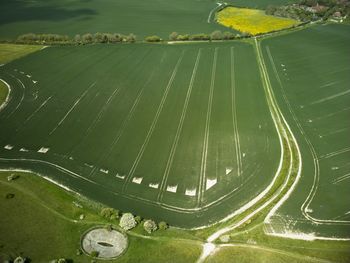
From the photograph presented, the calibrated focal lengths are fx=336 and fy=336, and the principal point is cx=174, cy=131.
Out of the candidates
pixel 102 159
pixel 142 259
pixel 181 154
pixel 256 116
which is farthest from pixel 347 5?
pixel 142 259

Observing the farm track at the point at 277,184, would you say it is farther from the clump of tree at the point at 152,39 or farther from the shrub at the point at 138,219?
the clump of tree at the point at 152,39

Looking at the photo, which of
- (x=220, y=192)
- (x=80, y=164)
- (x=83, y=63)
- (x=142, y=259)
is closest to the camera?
A: (x=142, y=259)

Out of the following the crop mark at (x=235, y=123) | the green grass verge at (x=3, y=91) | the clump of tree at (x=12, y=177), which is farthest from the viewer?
the green grass verge at (x=3, y=91)

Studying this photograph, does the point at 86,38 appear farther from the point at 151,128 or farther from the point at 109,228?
the point at 109,228

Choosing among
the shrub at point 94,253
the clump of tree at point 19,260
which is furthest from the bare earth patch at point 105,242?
the clump of tree at point 19,260

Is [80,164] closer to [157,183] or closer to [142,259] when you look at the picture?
[157,183]

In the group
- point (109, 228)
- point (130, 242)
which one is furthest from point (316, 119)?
point (109, 228)

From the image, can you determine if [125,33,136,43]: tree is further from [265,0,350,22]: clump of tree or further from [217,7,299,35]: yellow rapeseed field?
[265,0,350,22]: clump of tree
